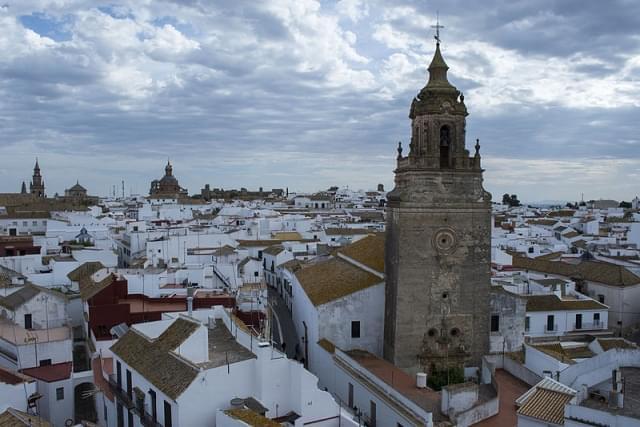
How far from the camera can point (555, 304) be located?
3300cm

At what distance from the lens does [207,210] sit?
328 feet

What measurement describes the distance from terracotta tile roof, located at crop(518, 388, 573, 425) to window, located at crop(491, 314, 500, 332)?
1037 cm

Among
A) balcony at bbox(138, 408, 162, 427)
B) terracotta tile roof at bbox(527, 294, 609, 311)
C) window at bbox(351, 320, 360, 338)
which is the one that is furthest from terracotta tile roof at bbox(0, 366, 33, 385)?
terracotta tile roof at bbox(527, 294, 609, 311)

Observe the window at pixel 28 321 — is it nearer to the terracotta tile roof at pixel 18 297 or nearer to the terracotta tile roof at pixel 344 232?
the terracotta tile roof at pixel 18 297

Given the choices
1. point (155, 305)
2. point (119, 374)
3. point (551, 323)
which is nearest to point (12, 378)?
point (119, 374)

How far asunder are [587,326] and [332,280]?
15999 millimetres

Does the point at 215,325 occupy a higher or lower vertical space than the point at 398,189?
lower

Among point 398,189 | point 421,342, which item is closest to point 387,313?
point 421,342

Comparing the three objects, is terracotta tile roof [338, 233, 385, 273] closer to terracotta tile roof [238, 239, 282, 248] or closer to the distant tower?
terracotta tile roof [238, 239, 282, 248]

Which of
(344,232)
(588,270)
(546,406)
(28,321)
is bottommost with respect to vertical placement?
(28,321)

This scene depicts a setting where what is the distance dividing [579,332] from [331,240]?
25219mm

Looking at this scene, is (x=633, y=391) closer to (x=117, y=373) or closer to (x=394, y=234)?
(x=394, y=234)

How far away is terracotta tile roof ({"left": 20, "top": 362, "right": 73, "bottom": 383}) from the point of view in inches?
838

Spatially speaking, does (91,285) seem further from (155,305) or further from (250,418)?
(250,418)
